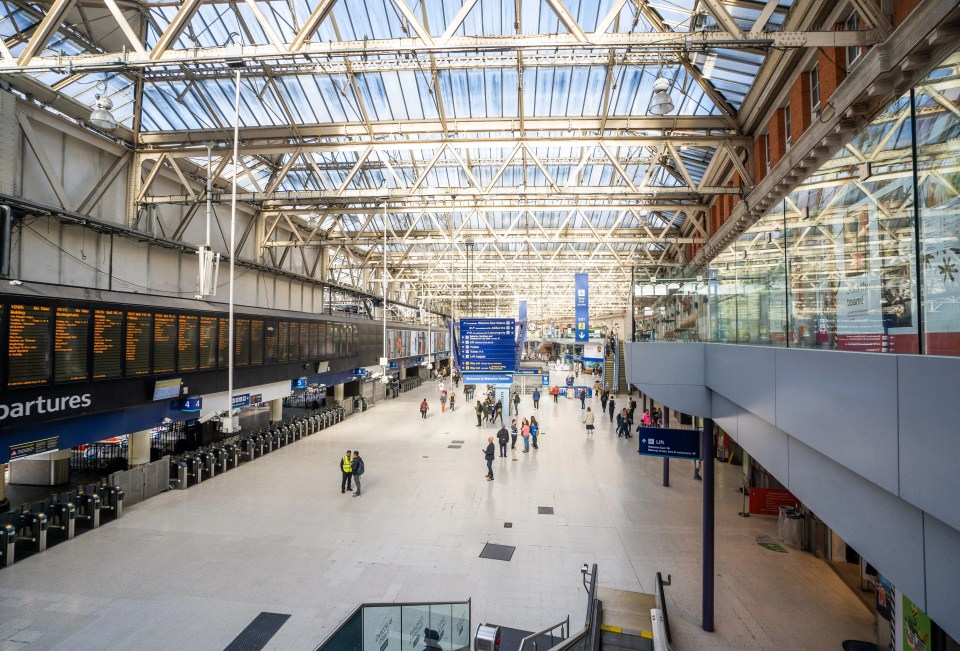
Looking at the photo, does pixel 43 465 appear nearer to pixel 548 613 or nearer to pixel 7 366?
pixel 7 366

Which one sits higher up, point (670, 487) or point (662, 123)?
point (662, 123)

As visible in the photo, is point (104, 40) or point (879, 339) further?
point (104, 40)

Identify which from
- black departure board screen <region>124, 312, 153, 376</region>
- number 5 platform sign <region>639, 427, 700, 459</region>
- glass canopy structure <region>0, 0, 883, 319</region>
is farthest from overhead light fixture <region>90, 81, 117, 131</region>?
number 5 platform sign <region>639, 427, 700, 459</region>

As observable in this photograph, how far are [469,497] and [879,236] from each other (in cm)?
1051

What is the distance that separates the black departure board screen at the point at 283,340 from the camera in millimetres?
17203

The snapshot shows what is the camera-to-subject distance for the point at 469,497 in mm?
11859

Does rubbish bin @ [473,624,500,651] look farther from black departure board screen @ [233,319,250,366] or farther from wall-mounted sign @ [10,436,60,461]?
black departure board screen @ [233,319,250,366]

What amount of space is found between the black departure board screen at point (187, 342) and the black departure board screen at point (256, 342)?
2.62 meters

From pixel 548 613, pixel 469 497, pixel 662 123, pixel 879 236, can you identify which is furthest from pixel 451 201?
pixel 879 236

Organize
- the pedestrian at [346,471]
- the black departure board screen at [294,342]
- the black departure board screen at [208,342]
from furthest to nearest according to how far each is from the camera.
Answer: the black departure board screen at [294,342] → the black departure board screen at [208,342] → the pedestrian at [346,471]

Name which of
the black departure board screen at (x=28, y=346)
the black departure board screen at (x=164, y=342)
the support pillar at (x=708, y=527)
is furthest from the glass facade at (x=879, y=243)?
the black departure board screen at (x=164, y=342)

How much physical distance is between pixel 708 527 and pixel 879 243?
5.60m

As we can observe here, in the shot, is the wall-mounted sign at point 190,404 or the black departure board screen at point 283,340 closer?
the wall-mounted sign at point 190,404

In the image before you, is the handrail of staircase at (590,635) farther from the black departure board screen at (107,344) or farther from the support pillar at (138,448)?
the support pillar at (138,448)
